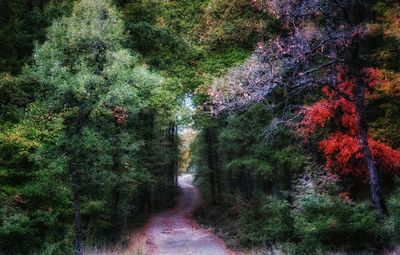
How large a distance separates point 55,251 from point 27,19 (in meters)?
9.60

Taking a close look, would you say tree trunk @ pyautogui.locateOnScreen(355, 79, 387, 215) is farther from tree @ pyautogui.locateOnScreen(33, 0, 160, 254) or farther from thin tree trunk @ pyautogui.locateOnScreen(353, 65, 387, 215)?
tree @ pyautogui.locateOnScreen(33, 0, 160, 254)

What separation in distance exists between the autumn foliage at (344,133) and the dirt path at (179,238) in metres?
6.00

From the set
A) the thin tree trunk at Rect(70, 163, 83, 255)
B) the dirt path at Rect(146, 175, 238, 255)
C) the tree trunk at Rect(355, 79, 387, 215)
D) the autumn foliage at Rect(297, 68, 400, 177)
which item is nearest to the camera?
the thin tree trunk at Rect(70, 163, 83, 255)

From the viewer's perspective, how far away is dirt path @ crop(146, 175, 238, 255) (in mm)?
16359

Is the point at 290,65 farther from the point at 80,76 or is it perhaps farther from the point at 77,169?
the point at 77,169

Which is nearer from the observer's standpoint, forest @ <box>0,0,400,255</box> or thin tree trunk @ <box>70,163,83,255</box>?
forest @ <box>0,0,400,255</box>

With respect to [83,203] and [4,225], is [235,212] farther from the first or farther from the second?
[4,225]

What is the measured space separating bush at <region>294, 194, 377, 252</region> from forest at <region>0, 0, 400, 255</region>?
0.14 feet

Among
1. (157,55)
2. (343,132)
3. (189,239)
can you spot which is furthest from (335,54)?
(189,239)

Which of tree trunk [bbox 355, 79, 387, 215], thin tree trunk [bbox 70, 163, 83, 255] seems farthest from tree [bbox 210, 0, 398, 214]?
thin tree trunk [bbox 70, 163, 83, 255]

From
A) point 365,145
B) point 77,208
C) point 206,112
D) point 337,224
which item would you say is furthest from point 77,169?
point 365,145

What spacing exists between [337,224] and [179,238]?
449 inches

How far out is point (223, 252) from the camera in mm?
16016

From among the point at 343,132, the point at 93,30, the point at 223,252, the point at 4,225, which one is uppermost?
the point at 93,30
